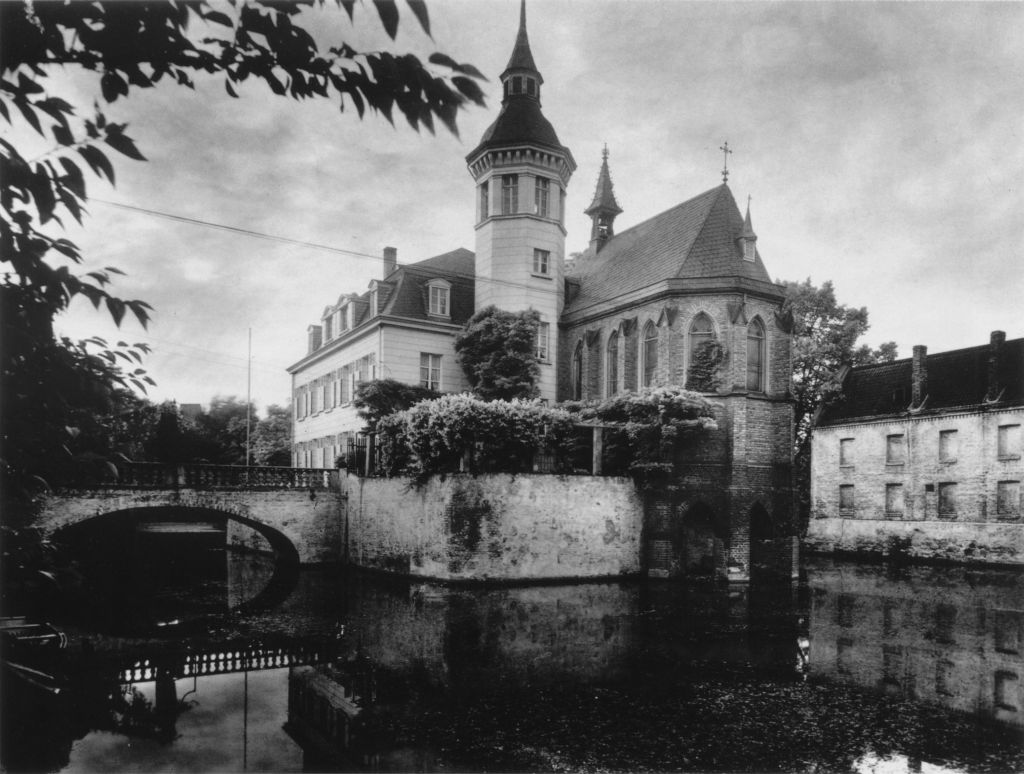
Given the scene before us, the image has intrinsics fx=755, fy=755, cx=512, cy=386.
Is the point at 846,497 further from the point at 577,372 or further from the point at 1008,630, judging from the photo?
the point at 1008,630

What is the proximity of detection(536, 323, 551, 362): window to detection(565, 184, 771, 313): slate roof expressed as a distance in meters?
1.58

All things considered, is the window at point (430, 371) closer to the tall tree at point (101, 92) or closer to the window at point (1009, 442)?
the window at point (1009, 442)

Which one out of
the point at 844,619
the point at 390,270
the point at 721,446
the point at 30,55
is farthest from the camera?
the point at 390,270

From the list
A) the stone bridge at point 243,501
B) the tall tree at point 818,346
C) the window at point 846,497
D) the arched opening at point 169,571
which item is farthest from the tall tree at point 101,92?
the tall tree at point 818,346

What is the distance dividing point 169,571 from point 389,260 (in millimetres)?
17367

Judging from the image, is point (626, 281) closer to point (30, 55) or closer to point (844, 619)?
point (844, 619)

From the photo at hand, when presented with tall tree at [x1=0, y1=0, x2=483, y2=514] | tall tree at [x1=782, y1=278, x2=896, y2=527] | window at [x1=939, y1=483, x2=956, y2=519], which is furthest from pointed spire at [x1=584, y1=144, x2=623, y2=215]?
tall tree at [x1=0, y1=0, x2=483, y2=514]

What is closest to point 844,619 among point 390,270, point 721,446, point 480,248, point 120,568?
point 721,446

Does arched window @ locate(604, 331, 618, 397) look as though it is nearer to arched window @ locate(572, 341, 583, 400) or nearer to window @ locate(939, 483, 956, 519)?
arched window @ locate(572, 341, 583, 400)

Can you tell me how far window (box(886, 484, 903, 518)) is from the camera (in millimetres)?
31953

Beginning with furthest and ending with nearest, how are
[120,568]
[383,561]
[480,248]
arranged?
[480,248]
[120,568]
[383,561]

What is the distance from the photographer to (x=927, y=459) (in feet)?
102

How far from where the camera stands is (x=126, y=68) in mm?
2871

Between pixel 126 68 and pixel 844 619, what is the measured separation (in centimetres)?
1765
